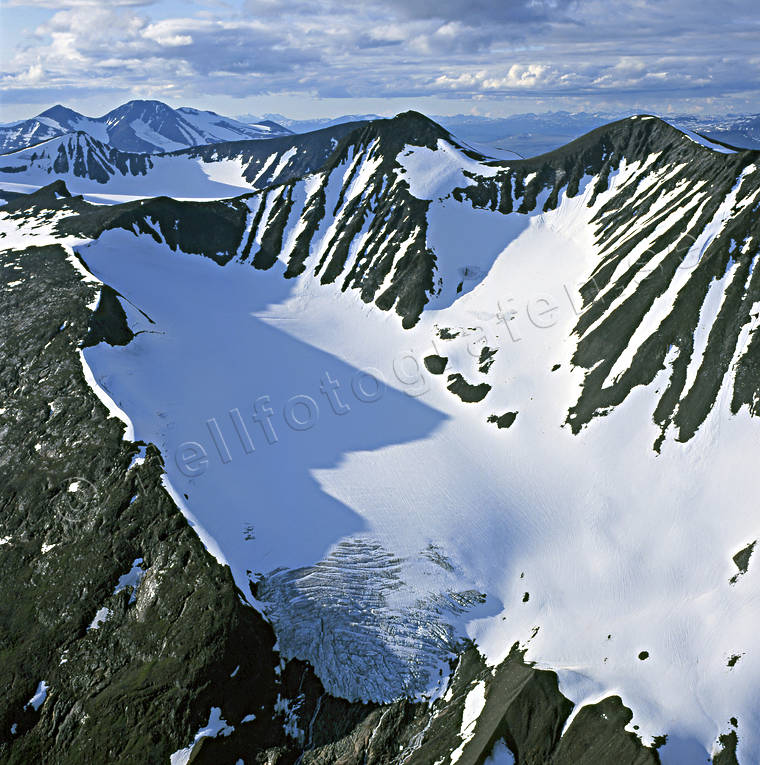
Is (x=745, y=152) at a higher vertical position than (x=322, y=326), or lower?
higher

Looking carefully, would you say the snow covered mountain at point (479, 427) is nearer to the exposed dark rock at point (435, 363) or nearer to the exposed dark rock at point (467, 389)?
the exposed dark rock at point (467, 389)

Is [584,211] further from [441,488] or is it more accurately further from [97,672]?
[97,672]

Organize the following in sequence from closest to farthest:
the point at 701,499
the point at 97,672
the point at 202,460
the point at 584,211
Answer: the point at 97,672
the point at 701,499
the point at 202,460
the point at 584,211

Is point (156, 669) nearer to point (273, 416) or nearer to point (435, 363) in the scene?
point (273, 416)

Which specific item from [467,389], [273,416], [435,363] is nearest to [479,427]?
[467,389]

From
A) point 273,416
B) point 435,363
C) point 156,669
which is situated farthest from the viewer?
point 435,363

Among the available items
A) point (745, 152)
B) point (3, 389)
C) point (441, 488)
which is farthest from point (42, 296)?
point (745, 152)

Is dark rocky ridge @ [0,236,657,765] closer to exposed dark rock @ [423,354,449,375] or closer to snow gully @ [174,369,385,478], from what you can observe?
snow gully @ [174,369,385,478]
